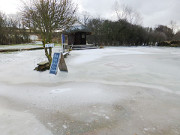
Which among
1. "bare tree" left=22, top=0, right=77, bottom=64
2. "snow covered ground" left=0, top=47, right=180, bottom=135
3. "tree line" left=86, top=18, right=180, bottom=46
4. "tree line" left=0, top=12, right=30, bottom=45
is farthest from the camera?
"tree line" left=86, top=18, right=180, bottom=46

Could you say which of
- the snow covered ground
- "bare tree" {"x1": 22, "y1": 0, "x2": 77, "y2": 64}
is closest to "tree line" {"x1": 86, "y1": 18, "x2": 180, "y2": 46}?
"bare tree" {"x1": 22, "y1": 0, "x2": 77, "y2": 64}

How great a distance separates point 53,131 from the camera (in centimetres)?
206

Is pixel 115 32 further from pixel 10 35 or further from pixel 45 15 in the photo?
pixel 45 15

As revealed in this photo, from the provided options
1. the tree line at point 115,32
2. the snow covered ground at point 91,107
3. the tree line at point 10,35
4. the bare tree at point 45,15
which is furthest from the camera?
the tree line at point 115,32

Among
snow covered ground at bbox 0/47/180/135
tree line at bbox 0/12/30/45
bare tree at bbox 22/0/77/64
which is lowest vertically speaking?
snow covered ground at bbox 0/47/180/135

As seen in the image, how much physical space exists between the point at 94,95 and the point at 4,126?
2044 millimetres

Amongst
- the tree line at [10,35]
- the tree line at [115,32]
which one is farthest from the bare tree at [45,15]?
the tree line at [10,35]

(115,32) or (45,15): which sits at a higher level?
(115,32)

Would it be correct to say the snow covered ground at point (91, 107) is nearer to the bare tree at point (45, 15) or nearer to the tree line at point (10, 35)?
the bare tree at point (45, 15)

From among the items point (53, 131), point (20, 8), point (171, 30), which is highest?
point (171, 30)

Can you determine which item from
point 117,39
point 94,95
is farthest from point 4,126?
point 117,39

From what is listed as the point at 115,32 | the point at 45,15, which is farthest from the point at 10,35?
the point at 45,15

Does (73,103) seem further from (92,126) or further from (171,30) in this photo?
(171,30)

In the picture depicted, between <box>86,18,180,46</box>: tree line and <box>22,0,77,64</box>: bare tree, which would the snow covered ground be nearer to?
<box>22,0,77,64</box>: bare tree
